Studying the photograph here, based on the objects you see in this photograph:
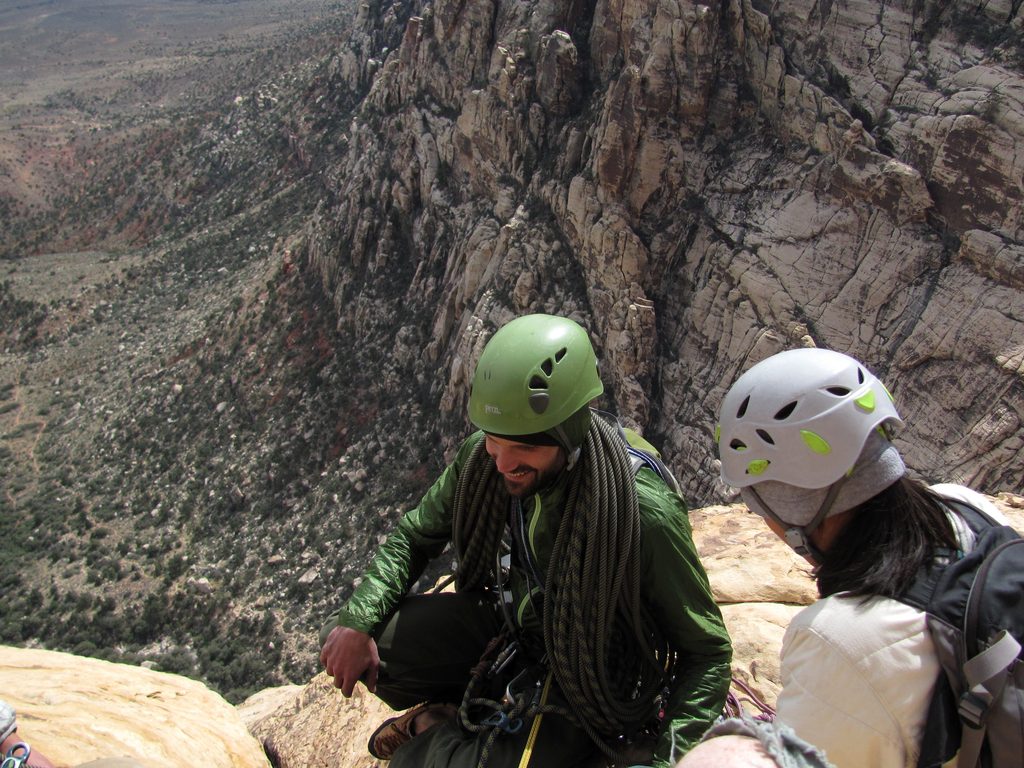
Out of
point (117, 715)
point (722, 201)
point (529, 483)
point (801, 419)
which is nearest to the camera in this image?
point (801, 419)

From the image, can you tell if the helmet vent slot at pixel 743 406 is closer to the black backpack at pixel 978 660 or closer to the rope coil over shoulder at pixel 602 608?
the rope coil over shoulder at pixel 602 608

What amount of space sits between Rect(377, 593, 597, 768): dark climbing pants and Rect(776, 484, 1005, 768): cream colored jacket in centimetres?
161

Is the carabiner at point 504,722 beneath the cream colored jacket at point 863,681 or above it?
beneath

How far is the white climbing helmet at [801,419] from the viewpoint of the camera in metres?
2.78

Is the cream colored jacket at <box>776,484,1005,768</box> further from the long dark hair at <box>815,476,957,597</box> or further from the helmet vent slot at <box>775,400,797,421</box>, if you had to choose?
the helmet vent slot at <box>775,400,797,421</box>

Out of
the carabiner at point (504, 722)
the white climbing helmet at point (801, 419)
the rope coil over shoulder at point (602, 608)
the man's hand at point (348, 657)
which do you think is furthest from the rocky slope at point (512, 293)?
the man's hand at point (348, 657)

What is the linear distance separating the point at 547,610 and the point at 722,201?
1406 cm

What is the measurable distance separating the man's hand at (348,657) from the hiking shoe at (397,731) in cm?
42

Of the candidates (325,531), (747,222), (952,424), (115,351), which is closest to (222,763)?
(952,424)

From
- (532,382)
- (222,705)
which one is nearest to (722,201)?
(532,382)

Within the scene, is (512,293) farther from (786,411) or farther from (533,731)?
(786,411)

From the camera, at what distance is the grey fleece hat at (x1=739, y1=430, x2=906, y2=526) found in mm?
2691

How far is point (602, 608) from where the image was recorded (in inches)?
134

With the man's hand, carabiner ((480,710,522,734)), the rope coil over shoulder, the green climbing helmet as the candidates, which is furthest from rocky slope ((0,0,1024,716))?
the man's hand
